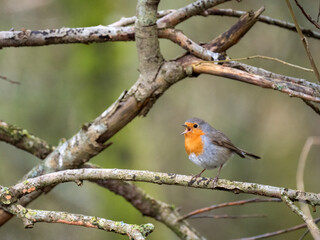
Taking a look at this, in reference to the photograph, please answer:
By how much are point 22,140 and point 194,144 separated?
1465 mm

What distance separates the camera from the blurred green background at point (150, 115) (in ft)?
20.3

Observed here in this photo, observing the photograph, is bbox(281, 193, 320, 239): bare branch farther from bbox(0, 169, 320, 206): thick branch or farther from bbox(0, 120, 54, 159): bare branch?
bbox(0, 120, 54, 159): bare branch

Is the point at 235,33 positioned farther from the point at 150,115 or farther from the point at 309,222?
the point at 150,115

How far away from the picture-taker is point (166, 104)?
8.48 meters

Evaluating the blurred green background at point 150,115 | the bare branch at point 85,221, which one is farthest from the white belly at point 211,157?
the blurred green background at point 150,115

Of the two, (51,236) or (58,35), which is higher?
(58,35)

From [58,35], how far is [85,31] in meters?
0.21

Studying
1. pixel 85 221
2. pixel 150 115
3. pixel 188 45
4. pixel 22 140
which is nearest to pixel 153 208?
pixel 22 140

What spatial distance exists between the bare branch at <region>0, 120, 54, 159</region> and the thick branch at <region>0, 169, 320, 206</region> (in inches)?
48.2

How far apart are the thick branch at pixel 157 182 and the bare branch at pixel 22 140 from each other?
4.01 ft

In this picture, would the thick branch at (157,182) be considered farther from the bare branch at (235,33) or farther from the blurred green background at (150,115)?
the blurred green background at (150,115)

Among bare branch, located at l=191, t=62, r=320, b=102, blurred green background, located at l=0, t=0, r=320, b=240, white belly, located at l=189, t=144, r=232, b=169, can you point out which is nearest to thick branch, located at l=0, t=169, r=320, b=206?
bare branch, located at l=191, t=62, r=320, b=102

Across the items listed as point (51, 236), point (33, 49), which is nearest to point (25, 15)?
point (33, 49)

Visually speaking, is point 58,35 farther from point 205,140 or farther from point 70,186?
point 70,186
